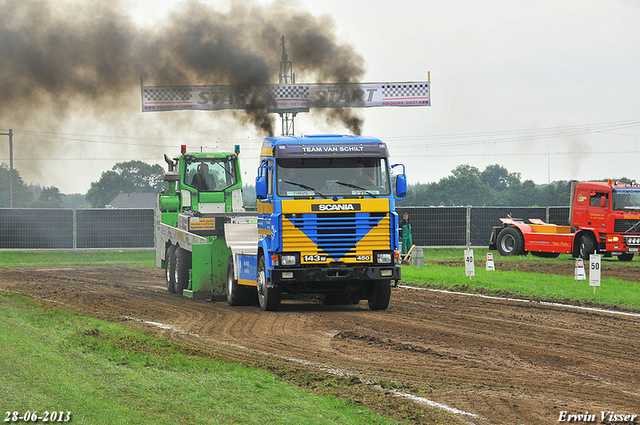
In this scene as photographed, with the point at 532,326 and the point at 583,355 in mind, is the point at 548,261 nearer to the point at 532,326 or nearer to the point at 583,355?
the point at 532,326

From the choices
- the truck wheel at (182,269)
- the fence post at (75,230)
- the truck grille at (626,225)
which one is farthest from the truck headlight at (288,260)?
the fence post at (75,230)

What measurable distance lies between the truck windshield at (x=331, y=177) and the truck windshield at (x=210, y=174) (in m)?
7.90

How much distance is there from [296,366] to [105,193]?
82093mm

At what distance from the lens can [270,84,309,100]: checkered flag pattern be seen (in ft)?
109

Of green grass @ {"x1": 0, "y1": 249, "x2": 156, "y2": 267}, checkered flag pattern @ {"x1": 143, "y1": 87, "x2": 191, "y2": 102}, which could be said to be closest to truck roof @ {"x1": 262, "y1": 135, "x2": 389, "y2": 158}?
checkered flag pattern @ {"x1": 143, "y1": 87, "x2": 191, "y2": 102}

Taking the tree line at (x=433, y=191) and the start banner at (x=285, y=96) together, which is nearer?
the start banner at (x=285, y=96)

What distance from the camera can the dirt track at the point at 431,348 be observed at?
851cm

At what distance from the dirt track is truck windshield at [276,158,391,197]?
92.4 inches

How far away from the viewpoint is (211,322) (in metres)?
14.9

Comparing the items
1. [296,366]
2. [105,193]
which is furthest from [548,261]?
[105,193]

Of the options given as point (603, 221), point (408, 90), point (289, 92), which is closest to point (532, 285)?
point (603, 221)

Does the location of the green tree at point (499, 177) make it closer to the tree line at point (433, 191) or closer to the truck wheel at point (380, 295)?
the tree line at point (433, 191)

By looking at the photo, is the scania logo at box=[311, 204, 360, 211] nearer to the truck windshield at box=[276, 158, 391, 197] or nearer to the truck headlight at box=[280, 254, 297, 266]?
the truck windshield at box=[276, 158, 391, 197]

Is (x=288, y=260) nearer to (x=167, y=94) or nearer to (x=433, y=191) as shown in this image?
(x=167, y=94)
